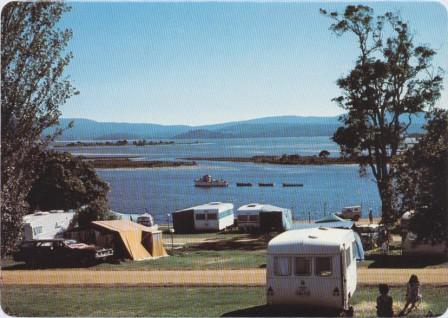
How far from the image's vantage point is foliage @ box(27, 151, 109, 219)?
15.1 meters

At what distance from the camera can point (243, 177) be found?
41.7ft

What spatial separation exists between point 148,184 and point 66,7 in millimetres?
4333

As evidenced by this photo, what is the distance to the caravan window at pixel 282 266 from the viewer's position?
26.7 feet

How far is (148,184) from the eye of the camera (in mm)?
11867

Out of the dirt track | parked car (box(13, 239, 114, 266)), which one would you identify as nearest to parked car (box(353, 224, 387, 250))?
the dirt track

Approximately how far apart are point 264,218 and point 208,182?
8.49 feet

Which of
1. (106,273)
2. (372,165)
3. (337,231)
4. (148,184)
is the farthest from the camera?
(372,165)

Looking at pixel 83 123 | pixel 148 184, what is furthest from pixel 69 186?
pixel 83 123

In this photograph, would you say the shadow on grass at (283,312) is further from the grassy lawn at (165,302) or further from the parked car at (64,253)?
the parked car at (64,253)

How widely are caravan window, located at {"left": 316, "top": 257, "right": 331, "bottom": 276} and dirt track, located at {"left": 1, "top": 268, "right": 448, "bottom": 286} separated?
1674 millimetres

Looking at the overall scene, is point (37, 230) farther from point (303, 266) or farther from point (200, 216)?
point (303, 266)

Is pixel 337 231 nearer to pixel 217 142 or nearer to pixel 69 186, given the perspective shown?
pixel 217 142

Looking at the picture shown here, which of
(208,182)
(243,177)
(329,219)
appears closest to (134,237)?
(208,182)

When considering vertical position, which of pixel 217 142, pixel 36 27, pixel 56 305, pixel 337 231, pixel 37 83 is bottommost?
pixel 56 305
